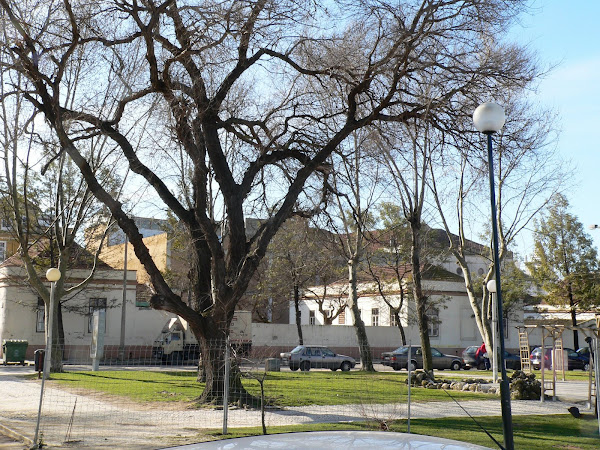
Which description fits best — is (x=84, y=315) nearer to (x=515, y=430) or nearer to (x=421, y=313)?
(x=421, y=313)

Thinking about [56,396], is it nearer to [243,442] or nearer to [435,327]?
[243,442]

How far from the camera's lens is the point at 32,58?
14.5 m

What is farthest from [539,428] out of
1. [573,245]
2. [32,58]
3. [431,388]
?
[573,245]

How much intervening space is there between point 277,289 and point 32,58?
32.6m

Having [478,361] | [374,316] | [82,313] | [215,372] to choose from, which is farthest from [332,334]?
[215,372]

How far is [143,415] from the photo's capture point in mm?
14828

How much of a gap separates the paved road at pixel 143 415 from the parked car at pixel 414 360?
56.4 ft

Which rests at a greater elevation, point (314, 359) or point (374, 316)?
point (374, 316)

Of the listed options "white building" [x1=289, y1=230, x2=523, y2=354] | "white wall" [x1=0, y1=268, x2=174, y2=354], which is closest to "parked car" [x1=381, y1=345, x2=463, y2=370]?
"white building" [x1=289, y1=230, x2=523, y2=354]

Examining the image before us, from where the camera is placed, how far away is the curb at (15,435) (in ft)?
36.5

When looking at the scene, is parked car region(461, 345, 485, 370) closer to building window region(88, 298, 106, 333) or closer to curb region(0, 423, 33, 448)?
building window region(88, 298, 106, 333)

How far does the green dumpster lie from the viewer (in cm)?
3409

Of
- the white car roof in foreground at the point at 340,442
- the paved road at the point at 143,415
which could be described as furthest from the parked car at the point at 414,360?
the white car roof in foreground at the point at 340,442

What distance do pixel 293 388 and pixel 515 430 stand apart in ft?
28.1
